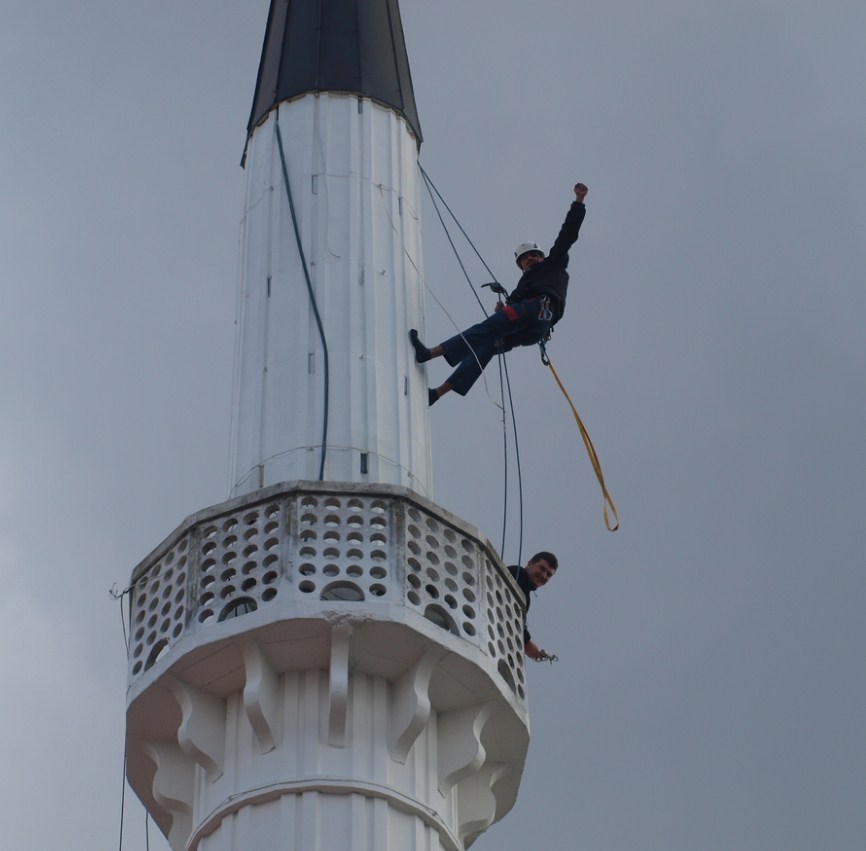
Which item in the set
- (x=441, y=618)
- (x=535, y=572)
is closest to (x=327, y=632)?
(x=441, y=618)

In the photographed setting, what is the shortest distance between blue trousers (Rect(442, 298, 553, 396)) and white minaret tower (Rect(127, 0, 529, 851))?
743mm

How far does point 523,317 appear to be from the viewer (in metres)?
22.2

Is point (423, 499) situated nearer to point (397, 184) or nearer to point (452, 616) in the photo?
point (452, 616)

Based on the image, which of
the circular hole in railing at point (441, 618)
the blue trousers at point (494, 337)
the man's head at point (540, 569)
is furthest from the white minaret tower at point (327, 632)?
the man's head at point (540, 569)

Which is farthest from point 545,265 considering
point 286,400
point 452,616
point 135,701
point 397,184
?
point 135,701

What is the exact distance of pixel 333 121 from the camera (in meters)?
23.0

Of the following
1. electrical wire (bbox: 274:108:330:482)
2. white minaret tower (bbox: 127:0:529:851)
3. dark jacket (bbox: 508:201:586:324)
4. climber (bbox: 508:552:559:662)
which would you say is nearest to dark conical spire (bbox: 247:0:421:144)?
electrical wire (bbox: 274:108:330:482)

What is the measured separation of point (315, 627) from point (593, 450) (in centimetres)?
564

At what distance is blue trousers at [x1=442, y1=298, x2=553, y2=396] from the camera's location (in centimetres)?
2189

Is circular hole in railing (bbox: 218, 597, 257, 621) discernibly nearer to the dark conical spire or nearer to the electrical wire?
the electrical wire

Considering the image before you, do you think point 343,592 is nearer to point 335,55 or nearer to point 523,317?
point 523,317

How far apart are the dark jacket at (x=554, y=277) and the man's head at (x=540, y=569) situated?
8.87 ft

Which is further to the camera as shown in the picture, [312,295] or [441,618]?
[312,295]

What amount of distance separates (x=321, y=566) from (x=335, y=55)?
7.72 m
